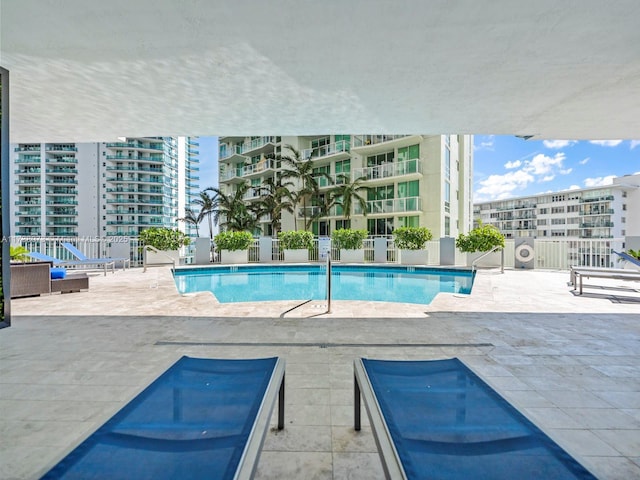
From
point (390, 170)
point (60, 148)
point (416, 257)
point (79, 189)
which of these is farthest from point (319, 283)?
point (60, 148)

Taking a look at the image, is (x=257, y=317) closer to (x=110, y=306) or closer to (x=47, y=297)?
(x=110, y=306)

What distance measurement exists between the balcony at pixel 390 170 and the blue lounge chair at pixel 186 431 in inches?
762

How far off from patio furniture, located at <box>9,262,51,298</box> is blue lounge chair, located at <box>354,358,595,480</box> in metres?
7.61

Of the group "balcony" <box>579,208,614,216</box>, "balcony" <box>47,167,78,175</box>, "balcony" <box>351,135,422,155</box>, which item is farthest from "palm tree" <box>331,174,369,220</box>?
"balcony" <box>579,208,614,216</box>

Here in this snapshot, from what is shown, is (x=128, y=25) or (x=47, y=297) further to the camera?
(x=47, y=297)

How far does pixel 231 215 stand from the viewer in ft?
81.0

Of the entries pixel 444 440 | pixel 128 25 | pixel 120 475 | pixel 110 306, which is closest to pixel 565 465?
pixel 444 440

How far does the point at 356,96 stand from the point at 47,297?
24.3 feet

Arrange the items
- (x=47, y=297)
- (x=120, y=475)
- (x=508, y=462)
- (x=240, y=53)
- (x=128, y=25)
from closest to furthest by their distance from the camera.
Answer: (x=120, y=475), (x=508, y=462), (x=128, y=25), (x=240, y=53), (x=47, y=297)

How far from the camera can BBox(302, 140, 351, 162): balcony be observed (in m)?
23.0

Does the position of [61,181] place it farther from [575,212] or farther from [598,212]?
[575,212]

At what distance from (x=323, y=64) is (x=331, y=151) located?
2035 cm

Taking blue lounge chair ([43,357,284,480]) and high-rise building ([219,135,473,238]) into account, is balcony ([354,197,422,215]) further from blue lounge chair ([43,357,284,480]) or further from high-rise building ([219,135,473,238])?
blue lounge chair ([43,357,284,480])

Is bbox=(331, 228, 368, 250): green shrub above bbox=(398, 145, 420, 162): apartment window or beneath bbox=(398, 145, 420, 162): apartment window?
beneath
